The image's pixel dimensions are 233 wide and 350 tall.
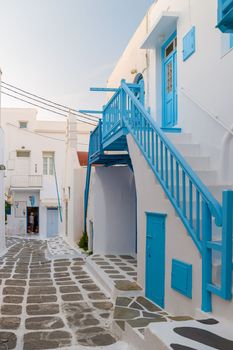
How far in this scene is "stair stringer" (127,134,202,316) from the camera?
4758mm

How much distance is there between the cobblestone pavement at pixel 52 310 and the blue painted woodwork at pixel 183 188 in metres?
1.77

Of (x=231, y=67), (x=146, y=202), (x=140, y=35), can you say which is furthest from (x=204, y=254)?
(x=140, y=35)

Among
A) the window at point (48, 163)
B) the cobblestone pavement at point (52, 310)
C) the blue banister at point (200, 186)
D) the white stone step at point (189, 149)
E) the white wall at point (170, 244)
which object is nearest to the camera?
the blue banister at point (200, 186)

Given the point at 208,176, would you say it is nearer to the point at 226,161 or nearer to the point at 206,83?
the point at 226,161

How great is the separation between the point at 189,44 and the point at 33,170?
20.8 meters

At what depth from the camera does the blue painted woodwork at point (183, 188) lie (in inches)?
162

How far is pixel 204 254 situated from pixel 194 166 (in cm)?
226

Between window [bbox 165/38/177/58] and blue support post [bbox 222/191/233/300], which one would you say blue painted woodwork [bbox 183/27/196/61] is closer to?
window [bbox 165/38/177/58]

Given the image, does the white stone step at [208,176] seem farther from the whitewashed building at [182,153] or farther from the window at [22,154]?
the window at [22,154]

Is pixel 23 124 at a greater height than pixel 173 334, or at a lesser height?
greater

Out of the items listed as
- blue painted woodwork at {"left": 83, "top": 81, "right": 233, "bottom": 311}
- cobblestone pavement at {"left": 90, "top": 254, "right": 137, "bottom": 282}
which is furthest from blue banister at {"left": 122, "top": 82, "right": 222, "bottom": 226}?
cobblestone pavement at {"left": 90, "top": 254, "right": 137, "bottom": 282}

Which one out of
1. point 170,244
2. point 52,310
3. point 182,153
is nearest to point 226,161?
point 182,153

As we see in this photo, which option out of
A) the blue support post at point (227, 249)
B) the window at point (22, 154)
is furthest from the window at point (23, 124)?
the blue support post at point (227, 249)

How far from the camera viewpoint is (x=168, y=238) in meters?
5.57
